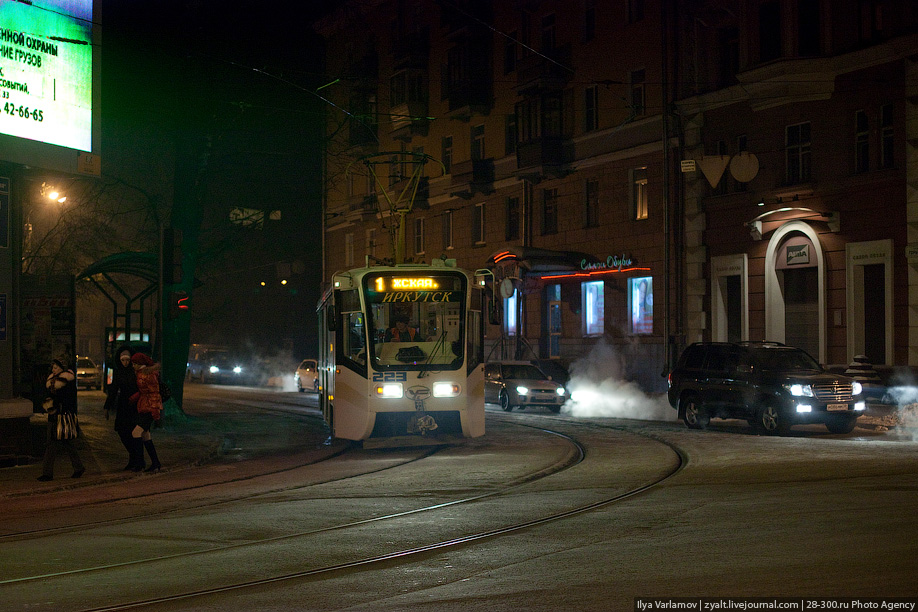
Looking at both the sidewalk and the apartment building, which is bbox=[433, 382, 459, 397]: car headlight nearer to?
the sidewalk

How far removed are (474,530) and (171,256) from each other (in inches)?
495

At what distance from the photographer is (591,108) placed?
37.9 metres

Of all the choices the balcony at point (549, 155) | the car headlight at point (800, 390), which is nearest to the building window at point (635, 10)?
the balcony at point (549, 155)

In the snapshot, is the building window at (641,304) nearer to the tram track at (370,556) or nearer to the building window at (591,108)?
the building window at (591,108)

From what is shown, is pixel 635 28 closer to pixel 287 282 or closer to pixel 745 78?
pixel 745 78

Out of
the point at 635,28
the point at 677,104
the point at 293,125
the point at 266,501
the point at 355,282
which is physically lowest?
the point at 266,501

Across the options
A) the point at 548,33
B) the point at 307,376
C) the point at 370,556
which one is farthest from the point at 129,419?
the point at 548,33

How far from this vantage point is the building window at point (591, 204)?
38.2 metres

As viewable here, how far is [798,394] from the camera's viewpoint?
18.3m

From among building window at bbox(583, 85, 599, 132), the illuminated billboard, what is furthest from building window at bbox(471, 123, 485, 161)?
the illuminated billboard

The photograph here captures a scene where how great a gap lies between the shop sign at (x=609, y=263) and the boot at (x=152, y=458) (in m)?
23.8

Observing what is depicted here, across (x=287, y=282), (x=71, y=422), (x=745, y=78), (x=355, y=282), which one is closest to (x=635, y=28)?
(x=745, y=78)

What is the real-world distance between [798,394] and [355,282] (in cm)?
860

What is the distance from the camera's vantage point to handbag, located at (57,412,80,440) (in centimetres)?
1353
